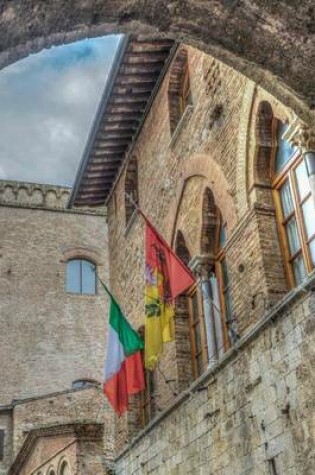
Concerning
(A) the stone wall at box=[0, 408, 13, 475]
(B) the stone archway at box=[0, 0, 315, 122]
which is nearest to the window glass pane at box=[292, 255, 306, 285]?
(B) the stone archway at box=[0, 0, 315, 122]

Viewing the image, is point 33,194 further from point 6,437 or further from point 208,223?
point 208,223

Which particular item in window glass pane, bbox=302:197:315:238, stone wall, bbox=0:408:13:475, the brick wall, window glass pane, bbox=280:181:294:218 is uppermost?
the brick wall

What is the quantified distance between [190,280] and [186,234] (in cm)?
199

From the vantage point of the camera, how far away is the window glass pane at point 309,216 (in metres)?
7.17

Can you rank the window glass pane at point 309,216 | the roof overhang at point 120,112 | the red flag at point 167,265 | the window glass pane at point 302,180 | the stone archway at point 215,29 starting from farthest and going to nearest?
the roof overhang at point 120,112 < the red flag at point 167,265 < the window glass pane at point 302,180 < the window glass pane at point 309,216 < the stone archway at point 215,29

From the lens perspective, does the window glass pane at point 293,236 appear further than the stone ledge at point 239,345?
Yes

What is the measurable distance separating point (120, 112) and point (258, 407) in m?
6.66

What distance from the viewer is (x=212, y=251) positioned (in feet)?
30.9

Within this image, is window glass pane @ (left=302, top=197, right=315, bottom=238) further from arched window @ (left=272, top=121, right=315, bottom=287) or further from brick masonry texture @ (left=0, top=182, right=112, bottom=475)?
brick masonry texture @ (left=0, top=182, right=112, bottom=475)

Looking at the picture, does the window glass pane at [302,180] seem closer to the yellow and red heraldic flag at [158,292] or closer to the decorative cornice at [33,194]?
the yellow and red heraldic flag at [158,292]

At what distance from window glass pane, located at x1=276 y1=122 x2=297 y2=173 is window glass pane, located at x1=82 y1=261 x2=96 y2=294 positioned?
16.4m

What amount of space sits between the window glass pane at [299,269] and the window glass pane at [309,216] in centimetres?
32

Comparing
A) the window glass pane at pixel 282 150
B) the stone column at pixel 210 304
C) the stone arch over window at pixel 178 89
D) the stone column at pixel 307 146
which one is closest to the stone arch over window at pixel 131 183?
the stone arch over window at pixel 178 89

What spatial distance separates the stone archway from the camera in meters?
3.59
